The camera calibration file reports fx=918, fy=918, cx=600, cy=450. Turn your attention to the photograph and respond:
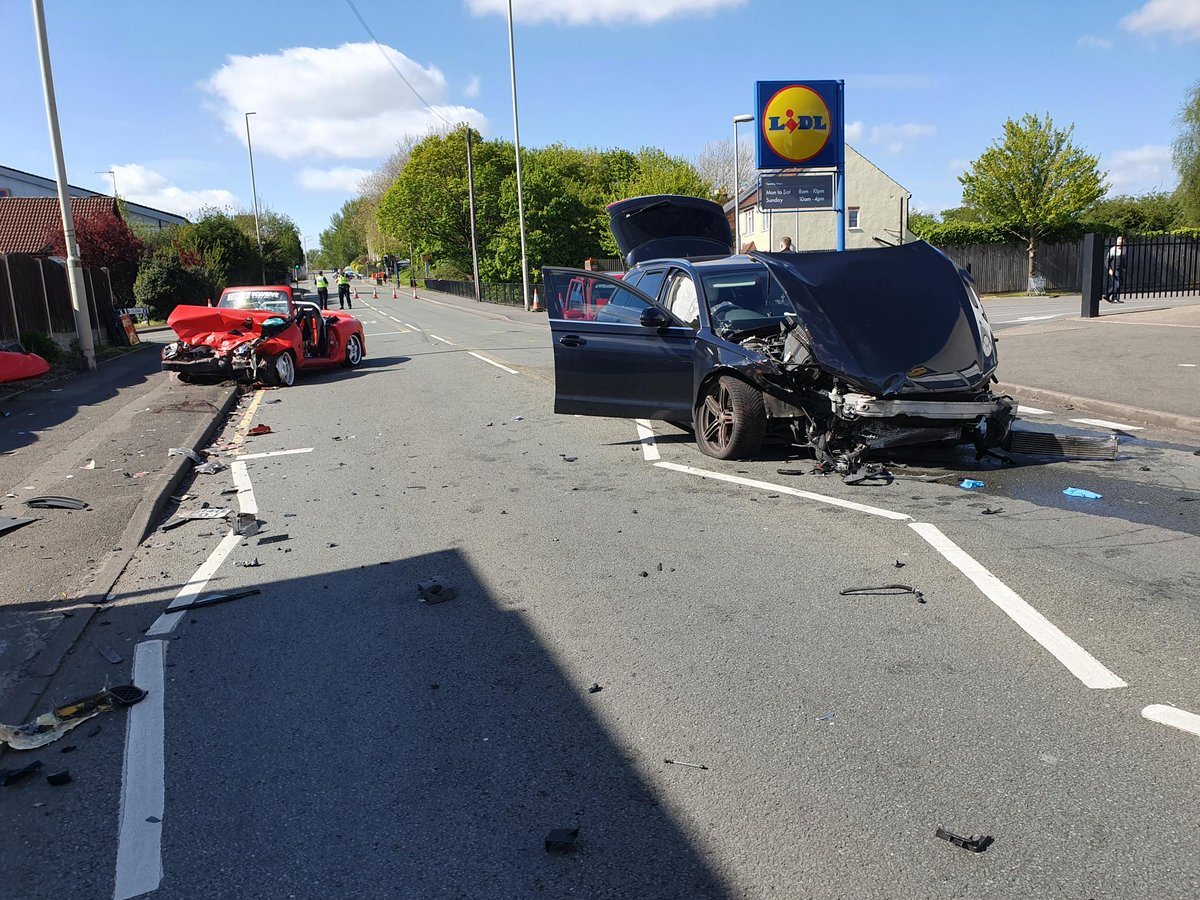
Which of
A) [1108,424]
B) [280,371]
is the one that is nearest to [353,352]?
[280,371]

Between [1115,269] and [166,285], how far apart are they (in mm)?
34618

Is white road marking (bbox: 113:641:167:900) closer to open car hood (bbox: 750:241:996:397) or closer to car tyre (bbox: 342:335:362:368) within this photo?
open car hood (bbox: 750:241:996:397)

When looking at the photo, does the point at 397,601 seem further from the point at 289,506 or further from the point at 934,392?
the point at 934,392

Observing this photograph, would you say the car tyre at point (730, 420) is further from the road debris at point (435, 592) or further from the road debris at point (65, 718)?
the road debris at point (65, 718)

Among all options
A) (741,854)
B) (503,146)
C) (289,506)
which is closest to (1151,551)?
(741,854)

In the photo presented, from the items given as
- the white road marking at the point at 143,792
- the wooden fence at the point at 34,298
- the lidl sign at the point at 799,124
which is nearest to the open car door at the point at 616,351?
the white road marking at the point at 143,792

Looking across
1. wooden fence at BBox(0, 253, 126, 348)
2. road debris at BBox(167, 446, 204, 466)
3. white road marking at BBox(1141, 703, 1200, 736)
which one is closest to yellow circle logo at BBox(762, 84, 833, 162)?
road debris at BBox(167, 446, 204, 466)

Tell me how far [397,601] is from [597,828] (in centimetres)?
253

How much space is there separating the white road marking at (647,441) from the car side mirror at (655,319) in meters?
1.27

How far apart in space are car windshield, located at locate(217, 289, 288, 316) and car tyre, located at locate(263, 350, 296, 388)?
1127 millimetres

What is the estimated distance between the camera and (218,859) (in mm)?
2908

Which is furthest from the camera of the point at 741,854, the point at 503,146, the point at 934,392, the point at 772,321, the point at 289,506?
the point at 503,146

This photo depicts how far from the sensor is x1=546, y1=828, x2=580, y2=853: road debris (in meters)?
2.87

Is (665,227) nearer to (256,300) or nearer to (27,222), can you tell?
(256,300)
